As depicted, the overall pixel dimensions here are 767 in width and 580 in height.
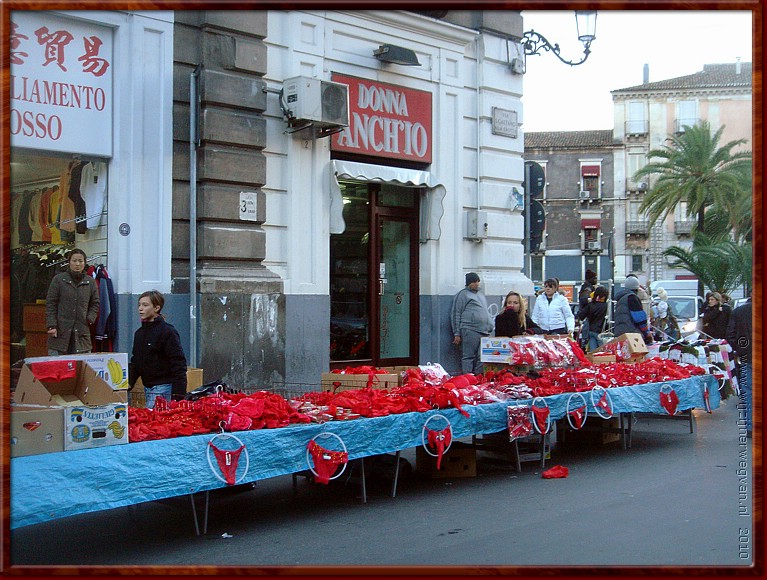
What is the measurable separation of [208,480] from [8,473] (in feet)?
6.17

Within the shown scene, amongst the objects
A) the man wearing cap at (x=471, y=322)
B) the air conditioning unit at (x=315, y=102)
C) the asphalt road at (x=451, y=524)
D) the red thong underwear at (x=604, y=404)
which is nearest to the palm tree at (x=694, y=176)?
the man wearing cap at (x=471, y=322)

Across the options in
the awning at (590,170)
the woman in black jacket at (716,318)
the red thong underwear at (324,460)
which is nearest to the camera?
the red thong underwear at (324,460)

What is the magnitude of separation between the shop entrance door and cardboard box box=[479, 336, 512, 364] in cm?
399

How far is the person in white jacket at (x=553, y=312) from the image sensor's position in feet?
49.6

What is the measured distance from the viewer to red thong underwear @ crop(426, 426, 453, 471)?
23.8ft

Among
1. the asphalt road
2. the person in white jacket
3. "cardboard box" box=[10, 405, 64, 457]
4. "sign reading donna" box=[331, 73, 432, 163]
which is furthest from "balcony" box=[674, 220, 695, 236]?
"cardboard box" box=[10, 405, 64, 457]

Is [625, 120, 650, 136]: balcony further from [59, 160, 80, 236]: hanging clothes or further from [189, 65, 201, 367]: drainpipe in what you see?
[59, 160, 80, 236]: hanging clothes

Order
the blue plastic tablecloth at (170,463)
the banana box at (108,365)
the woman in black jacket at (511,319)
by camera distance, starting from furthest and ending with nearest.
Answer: the woman in black jacket at (511,319) < the banana box at (108,365) < the blue plastic tablecloth at (170,463)

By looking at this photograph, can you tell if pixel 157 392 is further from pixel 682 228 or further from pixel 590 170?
pixel 590 170

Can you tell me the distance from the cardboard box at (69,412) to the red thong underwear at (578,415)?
4663mm

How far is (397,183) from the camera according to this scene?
546 inches

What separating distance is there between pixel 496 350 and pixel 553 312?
18.4ft

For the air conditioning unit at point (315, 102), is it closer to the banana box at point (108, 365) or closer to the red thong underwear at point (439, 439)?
the red thong underwear at point (439, 439)

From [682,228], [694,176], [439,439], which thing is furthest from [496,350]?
[682,228]
